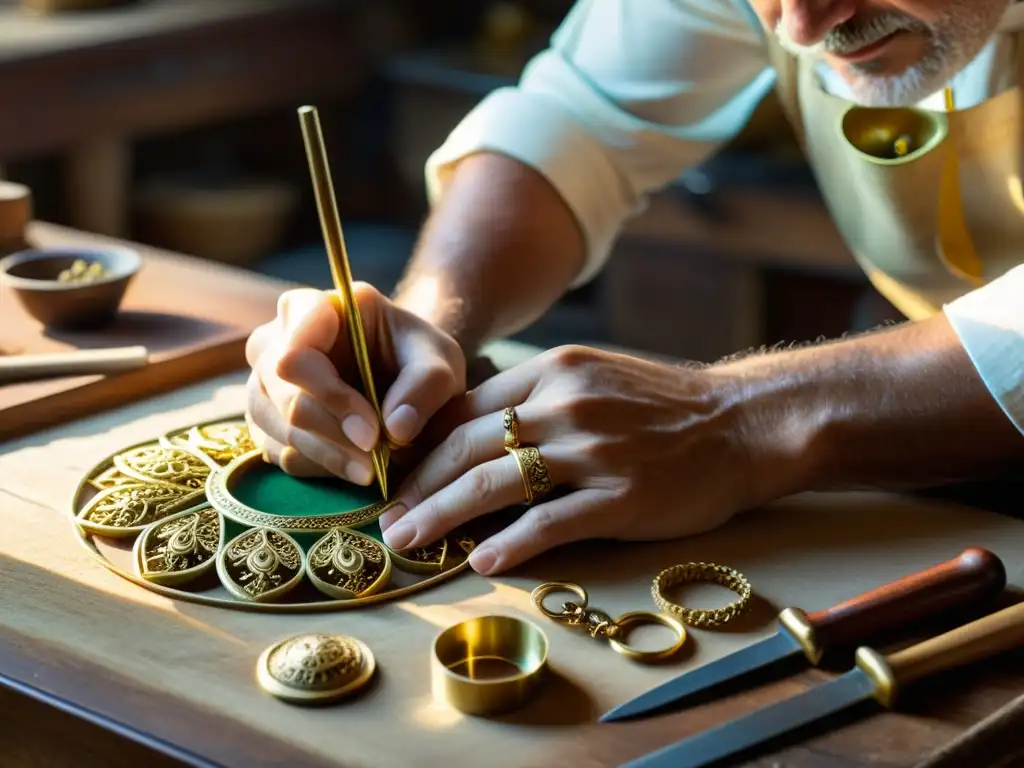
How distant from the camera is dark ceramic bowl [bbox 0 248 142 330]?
1.61 meters

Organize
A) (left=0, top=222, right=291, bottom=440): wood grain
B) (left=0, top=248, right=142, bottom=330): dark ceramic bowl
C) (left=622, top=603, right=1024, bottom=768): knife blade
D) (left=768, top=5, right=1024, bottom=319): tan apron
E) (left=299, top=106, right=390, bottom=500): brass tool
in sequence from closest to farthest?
(left=622, top=603, right=1024, bottom=768): knife blade
(left=299, top=106, right=390, bottom=500): brass tool
(left=0, top=222, right=291, bottom=440): wood grain
(left=0, top=248, right=142, bottom=330): dark ceramic bowl
(left=768, top=5, right=1024, bottom=319): tan apron

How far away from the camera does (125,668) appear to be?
1.01 m

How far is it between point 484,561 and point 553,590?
7cm

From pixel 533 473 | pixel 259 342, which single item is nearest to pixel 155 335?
pixel 259 342

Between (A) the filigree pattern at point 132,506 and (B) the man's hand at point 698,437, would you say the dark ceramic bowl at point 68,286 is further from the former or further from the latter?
(B) the man's hand at point 698,437

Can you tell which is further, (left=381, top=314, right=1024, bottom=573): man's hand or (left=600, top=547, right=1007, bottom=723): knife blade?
(left=381, top=314, right=1024, bottom=573): man's hand

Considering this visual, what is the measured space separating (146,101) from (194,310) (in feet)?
6.87

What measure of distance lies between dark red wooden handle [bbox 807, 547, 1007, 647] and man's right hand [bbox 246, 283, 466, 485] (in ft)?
1.42

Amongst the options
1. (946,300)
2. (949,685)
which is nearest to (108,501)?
(949,685)

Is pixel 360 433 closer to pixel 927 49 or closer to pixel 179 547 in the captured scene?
pixel 179 547

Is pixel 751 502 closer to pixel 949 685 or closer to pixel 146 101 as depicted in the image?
pixel 949 685

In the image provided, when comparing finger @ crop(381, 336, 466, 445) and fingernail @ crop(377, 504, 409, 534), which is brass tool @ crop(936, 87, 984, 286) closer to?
finger @ crop(381, 336, 466, 445)

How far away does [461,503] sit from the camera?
119 centimetres

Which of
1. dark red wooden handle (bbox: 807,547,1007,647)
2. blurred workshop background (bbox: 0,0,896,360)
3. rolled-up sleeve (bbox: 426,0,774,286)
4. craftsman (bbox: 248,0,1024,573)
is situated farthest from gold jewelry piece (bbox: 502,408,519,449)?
blurred workshop background (bbox: 0,0,896,360)
